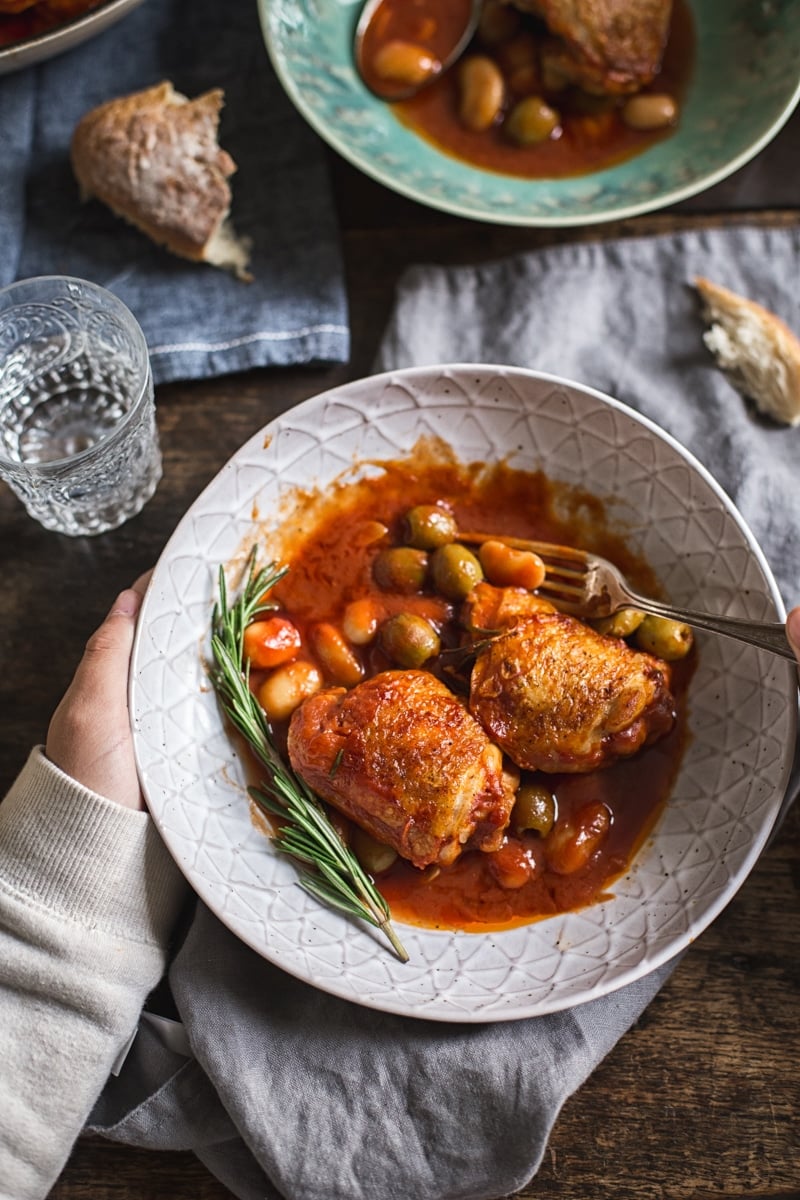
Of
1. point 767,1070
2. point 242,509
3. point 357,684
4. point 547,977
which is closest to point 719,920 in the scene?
point 767,1070

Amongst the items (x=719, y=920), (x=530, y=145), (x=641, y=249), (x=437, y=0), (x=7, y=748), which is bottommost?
(x=719, y=920)

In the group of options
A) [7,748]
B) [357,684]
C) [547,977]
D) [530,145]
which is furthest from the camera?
[530,145]

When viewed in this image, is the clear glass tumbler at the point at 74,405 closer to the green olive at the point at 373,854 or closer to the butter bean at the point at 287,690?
the butter bean at the point at 287,690

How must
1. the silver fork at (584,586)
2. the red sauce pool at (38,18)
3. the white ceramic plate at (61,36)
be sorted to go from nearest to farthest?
the silver fork at (584,586)
the white ceramic plate at (61,36)
the red sauce pool at (38,18)

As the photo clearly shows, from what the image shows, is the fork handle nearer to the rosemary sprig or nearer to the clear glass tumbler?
the rosemary sprig

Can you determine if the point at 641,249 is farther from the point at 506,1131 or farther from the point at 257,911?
the point at 506,1131

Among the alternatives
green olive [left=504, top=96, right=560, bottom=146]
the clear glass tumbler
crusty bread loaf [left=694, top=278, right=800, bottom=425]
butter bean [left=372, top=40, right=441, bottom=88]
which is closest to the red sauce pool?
the clear glass tumbler

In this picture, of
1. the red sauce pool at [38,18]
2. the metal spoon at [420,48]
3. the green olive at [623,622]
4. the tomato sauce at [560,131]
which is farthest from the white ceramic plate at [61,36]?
the green olive at [623,622]
